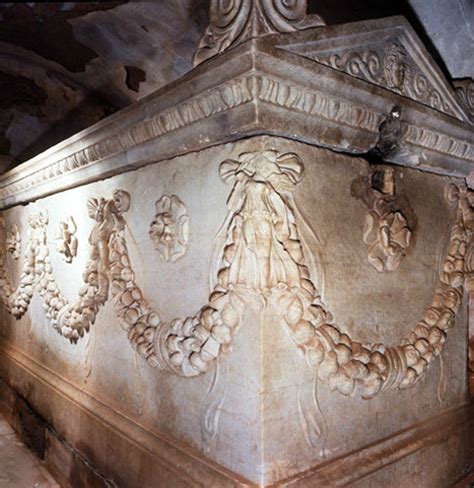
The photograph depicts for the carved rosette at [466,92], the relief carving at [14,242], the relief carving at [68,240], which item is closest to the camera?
the carved rosette at [466,92]

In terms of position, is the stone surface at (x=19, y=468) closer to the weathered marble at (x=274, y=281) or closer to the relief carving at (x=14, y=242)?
the weathered marble at (x=274, y=281)

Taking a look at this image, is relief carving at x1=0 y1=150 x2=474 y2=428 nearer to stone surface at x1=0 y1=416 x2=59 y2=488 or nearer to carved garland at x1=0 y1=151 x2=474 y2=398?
carved garland at x1=0 y1=151 x2=474 y2=398

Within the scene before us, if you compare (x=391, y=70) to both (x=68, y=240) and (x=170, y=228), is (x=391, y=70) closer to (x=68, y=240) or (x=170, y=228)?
(x=170, y=228)

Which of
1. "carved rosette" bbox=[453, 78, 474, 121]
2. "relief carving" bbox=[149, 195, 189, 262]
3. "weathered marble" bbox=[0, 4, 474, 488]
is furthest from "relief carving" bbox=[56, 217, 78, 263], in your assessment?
"carved rosette" bbox=[453, 78, 474, 121]

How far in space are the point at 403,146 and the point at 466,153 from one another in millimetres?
545

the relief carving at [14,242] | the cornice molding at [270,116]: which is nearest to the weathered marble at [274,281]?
the cornice molding at [270,116]

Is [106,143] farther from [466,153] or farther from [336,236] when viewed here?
[466,153]

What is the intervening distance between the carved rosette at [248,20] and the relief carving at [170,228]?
60cm

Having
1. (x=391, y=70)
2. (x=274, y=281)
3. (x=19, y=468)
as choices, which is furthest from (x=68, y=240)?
(x=391, y=70)

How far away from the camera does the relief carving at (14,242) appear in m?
3.66

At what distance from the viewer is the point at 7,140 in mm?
4699

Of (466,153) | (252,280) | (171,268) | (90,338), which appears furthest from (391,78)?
(90,338)

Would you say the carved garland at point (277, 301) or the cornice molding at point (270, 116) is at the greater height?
the cornice molding at point (270, 116)

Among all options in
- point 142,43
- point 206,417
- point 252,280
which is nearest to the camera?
point 252,280
